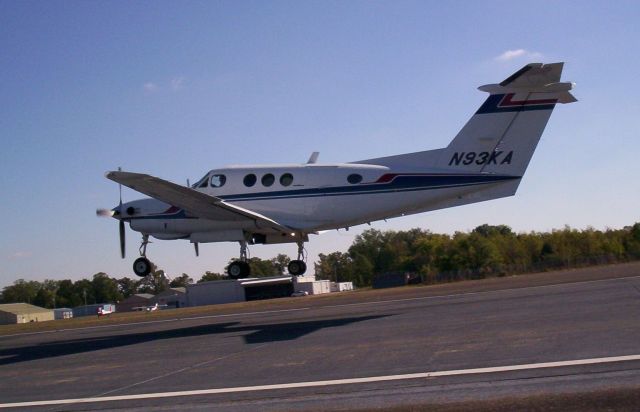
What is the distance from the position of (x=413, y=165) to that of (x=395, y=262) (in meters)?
54.7

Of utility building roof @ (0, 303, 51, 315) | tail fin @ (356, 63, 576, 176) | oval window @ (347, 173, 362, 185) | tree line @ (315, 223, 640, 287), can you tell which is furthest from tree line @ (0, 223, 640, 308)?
utility building roof @ (0, 303, 51, 315)

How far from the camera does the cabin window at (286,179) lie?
26188 mm

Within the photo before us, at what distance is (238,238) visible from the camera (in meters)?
26.6

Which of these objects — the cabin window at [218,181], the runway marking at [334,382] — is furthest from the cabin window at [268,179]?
the runway marking at [334,382]

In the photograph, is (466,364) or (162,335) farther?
(162,335)

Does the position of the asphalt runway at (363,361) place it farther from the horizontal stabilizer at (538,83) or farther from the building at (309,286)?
the building at (309,286)

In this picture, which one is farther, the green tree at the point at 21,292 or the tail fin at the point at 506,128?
the green tree at the point at 21,292

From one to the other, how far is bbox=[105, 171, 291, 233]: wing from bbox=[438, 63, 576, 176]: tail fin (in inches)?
281

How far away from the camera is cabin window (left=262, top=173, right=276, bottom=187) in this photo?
26.6 meters

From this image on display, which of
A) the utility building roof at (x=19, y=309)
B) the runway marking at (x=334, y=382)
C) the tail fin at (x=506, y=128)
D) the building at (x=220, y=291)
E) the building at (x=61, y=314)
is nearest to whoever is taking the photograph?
the runway marking at (x=334, y=382)

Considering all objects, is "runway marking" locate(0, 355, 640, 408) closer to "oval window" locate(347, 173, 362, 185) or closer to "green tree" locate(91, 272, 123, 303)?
"oval window" locate(347, 173, 362, 185)

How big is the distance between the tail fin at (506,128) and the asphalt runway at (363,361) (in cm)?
501

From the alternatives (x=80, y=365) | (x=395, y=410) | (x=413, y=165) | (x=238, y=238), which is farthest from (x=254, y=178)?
(x=395, y=410)

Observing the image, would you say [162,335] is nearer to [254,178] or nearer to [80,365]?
[80,365]
